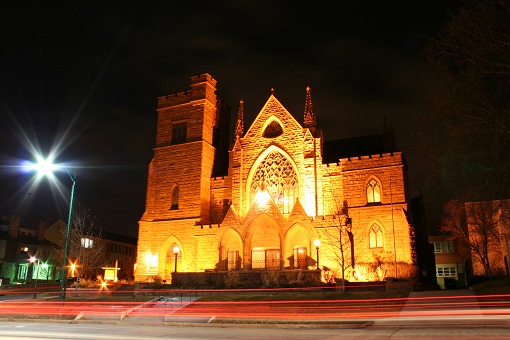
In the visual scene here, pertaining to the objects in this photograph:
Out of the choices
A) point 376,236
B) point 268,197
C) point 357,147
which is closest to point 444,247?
point 357,147

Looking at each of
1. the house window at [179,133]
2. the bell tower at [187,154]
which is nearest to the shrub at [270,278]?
the bell tower at [187,154]

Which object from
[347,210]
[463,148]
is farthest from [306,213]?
[463,148]

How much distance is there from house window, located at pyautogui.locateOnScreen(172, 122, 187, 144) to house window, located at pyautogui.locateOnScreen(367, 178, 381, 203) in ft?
59.8

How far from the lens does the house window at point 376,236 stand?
34.7m

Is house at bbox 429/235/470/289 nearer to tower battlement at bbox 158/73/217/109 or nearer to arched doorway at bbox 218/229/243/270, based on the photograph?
arched doorway at bbox 218/229/243/270

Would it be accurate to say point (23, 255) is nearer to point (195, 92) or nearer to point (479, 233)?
point (195, 92)

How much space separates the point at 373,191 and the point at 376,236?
3.65 meters

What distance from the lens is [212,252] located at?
39.0 metres

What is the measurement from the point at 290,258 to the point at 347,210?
5.87 metres

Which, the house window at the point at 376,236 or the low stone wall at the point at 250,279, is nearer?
the low stone wall at the point at 250,279

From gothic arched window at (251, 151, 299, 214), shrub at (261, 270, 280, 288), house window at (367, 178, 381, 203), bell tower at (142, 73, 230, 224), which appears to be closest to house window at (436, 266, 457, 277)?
house window at (367, 178, 381, 203)

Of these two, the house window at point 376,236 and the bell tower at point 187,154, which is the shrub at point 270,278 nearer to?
the house window at point 376,236

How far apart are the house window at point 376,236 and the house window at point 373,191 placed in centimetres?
224

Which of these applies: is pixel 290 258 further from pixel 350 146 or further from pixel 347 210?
pixel 350 146
